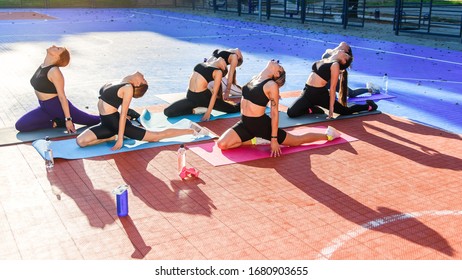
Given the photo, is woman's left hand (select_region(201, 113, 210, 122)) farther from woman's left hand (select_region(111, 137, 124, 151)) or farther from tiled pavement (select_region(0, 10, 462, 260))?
woman's left hand (select_region(111, 137, 124, 151))

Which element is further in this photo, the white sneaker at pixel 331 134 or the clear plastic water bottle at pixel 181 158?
the white sneaker at pixel 331 134

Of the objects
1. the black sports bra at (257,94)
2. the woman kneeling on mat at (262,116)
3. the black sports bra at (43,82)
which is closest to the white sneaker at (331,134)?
the woman kneeling on mat at (262,116)

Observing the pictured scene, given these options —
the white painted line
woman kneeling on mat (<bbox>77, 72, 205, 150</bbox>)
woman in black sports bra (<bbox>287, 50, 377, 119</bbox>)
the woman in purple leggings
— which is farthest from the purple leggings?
the white painted line

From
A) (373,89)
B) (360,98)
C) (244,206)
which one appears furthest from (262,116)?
(373,89)

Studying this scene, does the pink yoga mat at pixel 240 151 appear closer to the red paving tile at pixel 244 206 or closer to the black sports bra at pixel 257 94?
the red paving tile at pixel 244 206

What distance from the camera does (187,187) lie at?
6555mm

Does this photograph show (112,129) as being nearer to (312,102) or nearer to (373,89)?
(312,102)

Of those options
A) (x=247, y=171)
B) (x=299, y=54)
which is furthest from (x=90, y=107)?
(x=299, y=54)

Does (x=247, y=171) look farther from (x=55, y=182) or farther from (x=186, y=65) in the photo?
(x=186, y=65)

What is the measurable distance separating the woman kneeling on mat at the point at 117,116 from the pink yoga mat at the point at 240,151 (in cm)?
84

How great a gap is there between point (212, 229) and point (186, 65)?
10.4 m

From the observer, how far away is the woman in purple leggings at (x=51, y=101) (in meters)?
8.38

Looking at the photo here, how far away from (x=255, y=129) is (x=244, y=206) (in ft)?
6.46

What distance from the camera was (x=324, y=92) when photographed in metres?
9.69
